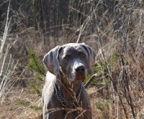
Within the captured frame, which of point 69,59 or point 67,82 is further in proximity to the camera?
point 67,82

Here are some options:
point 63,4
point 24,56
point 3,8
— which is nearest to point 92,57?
point 24,56

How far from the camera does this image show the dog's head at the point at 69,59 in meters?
4.26

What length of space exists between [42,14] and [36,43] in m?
0.60

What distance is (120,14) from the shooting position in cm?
499

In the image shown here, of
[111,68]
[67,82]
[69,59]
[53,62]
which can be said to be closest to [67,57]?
[69,59]

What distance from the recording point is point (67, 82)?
458 cm

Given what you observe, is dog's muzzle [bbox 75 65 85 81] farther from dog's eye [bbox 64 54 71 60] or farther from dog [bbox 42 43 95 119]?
dog's eye [bbox 64 54 71 60]

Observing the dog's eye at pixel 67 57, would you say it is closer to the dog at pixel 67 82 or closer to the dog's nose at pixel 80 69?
the dog at pixel 67 82

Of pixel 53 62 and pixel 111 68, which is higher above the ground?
pixel 53 62

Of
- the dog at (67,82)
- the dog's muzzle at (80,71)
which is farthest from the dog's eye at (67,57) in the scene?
the dog's muzzle at (80,71)

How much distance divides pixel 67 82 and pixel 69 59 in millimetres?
311

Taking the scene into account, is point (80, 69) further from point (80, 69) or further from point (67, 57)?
point (67, 57)

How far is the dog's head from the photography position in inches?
168

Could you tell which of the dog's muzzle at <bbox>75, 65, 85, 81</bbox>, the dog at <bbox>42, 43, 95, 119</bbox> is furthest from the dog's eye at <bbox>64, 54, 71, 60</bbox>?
the dog's muzzle at <bbox>75, 65, 85, 81</bbox>
